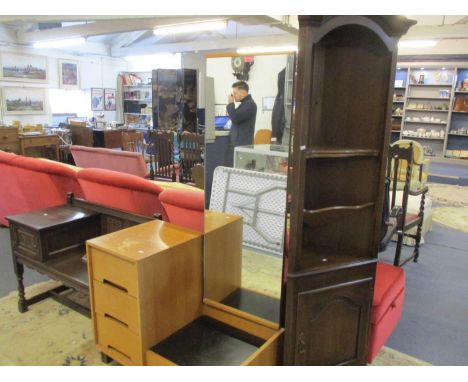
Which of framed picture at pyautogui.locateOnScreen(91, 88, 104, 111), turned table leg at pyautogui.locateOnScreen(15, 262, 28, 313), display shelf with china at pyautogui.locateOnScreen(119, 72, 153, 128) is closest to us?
turned table leg at pyautogui.locateOnScreen(15, 262, 28, 313)

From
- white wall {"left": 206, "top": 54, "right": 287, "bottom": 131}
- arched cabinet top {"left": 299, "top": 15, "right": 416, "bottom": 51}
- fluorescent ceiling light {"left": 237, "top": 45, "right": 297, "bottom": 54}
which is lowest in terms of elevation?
white wall {"left": 206, "top": 54, "right": 287, "bottom": 131}

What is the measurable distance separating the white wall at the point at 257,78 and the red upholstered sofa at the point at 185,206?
1.66ft

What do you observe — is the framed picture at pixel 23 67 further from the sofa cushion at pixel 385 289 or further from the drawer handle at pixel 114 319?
the sofa cushion at pixel 385 289

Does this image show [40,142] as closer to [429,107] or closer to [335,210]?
[335,210]

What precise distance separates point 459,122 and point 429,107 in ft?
2.31

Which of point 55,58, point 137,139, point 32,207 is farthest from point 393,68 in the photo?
point 55,58

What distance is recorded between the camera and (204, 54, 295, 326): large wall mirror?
1.80m

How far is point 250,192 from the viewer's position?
2.04m

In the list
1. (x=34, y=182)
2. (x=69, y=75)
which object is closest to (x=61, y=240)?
(x=34, y=182)

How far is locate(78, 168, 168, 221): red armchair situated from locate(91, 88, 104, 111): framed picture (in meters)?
7.70

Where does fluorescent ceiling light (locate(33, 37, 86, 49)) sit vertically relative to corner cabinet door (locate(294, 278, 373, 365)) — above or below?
above

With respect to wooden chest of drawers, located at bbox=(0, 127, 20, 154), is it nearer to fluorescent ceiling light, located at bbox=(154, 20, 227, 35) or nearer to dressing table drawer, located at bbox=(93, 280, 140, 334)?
fluorescent ceiling light, located at bbox=(154, 20, 227, 35)

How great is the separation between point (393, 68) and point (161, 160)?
2.41 m

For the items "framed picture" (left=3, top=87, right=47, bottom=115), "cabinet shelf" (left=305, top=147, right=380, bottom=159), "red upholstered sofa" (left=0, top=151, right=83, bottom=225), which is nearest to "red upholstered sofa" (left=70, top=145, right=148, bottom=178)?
"red upholstered sofa" (left=0, top=151, right=83, bottom=225)
